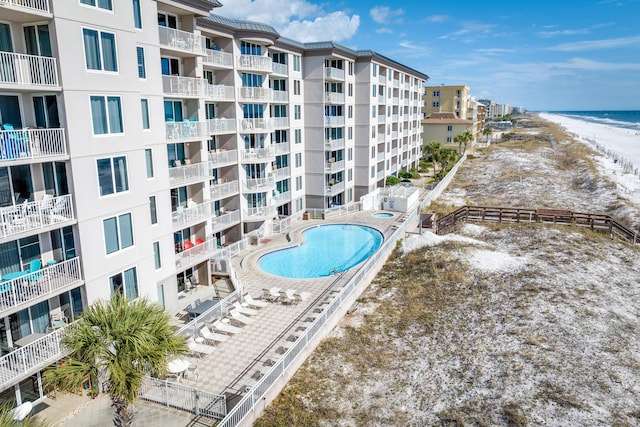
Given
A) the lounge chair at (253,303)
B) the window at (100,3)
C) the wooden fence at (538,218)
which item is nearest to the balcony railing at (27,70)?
the window at (100,3)

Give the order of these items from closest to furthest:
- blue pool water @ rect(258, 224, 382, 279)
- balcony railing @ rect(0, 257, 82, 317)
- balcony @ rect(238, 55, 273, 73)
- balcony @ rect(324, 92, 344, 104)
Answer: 1. balcony railing @ rect(0, 257, 82, 317)
2. blue pool water @ rect(258, 224, 382, 279)
3. balcony @ rect(238, 55, 273, 73)
4. balcony @ rect(324, 92, 344, 104)

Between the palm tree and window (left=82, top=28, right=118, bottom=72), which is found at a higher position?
window (left=82, top=28, right=118, bottom=72)

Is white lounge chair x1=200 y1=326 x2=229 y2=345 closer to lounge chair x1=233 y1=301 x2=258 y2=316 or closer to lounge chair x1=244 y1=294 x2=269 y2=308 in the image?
lounge chair x1=233 y1=301 x2=258 y2=316

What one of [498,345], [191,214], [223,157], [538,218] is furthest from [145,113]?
[538,218]

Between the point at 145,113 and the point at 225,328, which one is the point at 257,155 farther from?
the point at 225,328

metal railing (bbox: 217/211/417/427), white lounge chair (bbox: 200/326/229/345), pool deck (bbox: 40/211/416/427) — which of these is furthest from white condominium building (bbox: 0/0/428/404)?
metal railing (bbox: 217/211/417/427)

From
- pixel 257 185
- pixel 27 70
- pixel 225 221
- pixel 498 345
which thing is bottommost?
pixel 498 345

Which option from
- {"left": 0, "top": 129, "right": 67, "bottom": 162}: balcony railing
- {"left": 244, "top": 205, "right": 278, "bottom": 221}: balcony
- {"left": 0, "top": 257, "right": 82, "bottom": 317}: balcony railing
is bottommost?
{"left": 244, "top": 205, "right": 278, "bottom": 221}: balcony
